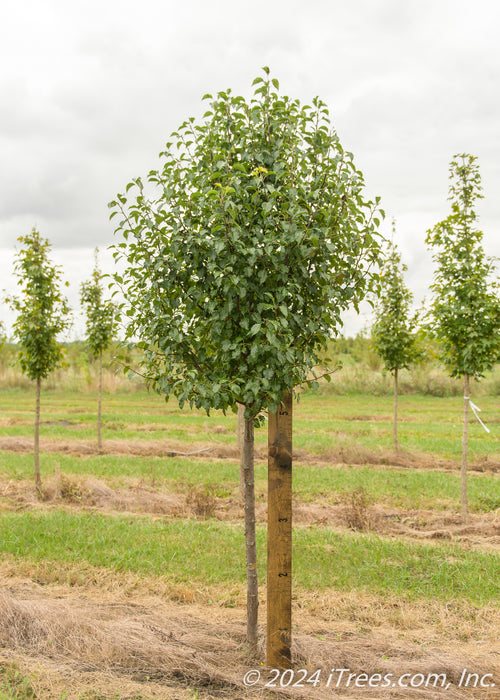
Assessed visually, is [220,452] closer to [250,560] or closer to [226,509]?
[226,509]

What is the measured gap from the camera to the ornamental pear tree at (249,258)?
3.77m

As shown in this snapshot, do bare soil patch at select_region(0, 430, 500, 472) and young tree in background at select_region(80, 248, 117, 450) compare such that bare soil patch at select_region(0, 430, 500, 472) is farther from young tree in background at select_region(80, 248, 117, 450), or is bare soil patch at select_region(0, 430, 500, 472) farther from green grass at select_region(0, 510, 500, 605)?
green grass at select_region(0, 510, 500, 605)

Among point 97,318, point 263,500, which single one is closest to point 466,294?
point 263,500

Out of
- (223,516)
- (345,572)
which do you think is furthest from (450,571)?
(223,516)

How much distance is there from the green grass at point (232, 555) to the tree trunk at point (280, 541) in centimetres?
191

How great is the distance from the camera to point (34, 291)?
10094 mm

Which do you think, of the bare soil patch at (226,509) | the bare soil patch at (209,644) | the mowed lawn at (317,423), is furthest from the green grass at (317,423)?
the bare soil patch at (209,644)

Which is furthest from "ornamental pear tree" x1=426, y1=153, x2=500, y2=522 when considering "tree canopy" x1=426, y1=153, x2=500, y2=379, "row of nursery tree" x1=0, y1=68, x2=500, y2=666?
"row of nursery tree" x1=0, y1=68, x2=500, y2=666

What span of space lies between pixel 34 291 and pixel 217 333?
23.8 feet

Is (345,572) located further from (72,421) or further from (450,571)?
(72,421)

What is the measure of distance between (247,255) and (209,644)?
10.7ft

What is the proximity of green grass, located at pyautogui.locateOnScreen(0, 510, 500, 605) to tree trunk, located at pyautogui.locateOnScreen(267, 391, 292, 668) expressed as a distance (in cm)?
191

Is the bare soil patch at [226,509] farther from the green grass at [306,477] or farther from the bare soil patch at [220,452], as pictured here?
the bare soil patch at [220,452]

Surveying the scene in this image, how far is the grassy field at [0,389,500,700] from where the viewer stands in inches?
173
